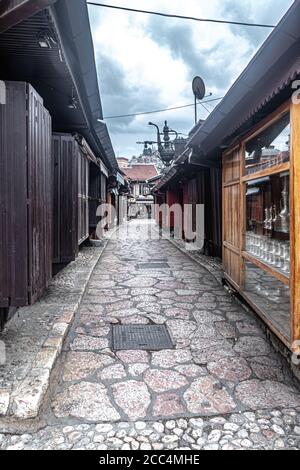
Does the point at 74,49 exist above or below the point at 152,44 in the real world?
below

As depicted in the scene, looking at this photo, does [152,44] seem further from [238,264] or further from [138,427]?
[138,427]

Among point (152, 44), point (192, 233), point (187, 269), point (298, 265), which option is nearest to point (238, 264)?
point (298, 265)

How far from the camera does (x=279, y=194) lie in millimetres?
4453

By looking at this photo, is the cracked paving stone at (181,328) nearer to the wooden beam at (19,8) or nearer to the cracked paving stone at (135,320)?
the cracked paving stone at (135,320)

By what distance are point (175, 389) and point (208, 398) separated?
1.03ft

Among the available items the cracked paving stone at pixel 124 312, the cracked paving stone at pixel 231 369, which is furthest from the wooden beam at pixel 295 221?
the cracked paving stone at pixel 124 312

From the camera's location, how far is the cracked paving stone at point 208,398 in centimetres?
288

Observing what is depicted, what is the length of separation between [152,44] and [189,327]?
9786 mm

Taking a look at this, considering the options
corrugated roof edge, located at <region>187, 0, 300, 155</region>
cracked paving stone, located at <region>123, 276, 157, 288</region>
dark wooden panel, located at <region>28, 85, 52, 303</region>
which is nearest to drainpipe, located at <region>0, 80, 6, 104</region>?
dark wooden panel, located at <region>28, 85, 52, 303</region>

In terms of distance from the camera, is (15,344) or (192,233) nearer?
(15,344)

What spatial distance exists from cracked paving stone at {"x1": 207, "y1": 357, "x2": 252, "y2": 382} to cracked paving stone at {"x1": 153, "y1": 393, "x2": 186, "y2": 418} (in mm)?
611

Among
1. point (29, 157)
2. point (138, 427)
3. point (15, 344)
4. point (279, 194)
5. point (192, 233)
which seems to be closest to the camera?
point (138, 427)

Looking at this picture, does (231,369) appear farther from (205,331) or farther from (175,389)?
(205,331)

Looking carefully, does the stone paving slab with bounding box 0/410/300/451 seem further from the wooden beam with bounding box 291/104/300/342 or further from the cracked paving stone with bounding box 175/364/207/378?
the wooden beam with bounding box 291/104/300/342
